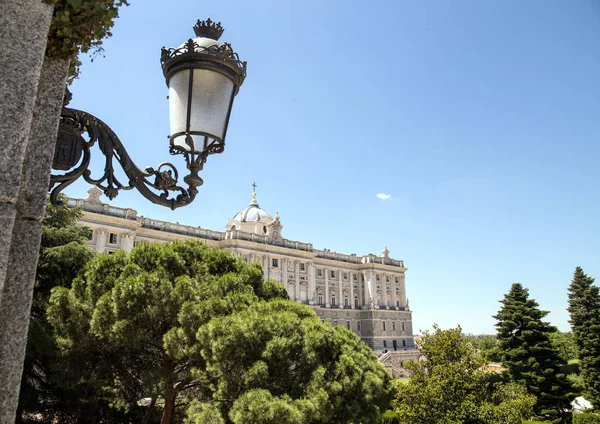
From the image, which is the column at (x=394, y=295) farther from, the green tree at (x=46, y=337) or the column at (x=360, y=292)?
the green tree at (x=46, y=337)

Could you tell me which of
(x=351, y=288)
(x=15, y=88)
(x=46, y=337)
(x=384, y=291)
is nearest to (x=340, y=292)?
(x=351, y=288)

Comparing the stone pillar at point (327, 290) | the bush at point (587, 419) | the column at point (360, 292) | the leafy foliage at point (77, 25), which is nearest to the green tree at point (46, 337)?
the leafy foliage at point (77, 25)

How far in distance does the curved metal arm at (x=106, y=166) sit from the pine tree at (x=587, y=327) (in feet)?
102

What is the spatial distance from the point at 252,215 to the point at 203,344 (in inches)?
1717

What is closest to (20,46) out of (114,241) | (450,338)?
(450,338)

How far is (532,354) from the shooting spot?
2642cm

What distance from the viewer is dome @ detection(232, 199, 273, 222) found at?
5278 centimetres

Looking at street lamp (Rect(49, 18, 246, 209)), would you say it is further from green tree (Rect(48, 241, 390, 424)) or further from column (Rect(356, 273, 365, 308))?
column (Rect(356, 273, 365, 308))

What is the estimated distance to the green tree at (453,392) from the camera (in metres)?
12.2

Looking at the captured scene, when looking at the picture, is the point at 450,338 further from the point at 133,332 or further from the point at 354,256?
the point at 354,256

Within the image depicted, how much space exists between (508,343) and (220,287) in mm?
22856

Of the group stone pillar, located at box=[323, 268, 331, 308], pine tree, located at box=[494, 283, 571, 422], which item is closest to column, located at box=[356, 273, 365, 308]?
stone pillar, located at box=[323, 268, 331, 308]

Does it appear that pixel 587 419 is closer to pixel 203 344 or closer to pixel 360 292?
pixel 203 344

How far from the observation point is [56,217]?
15.8 metres
